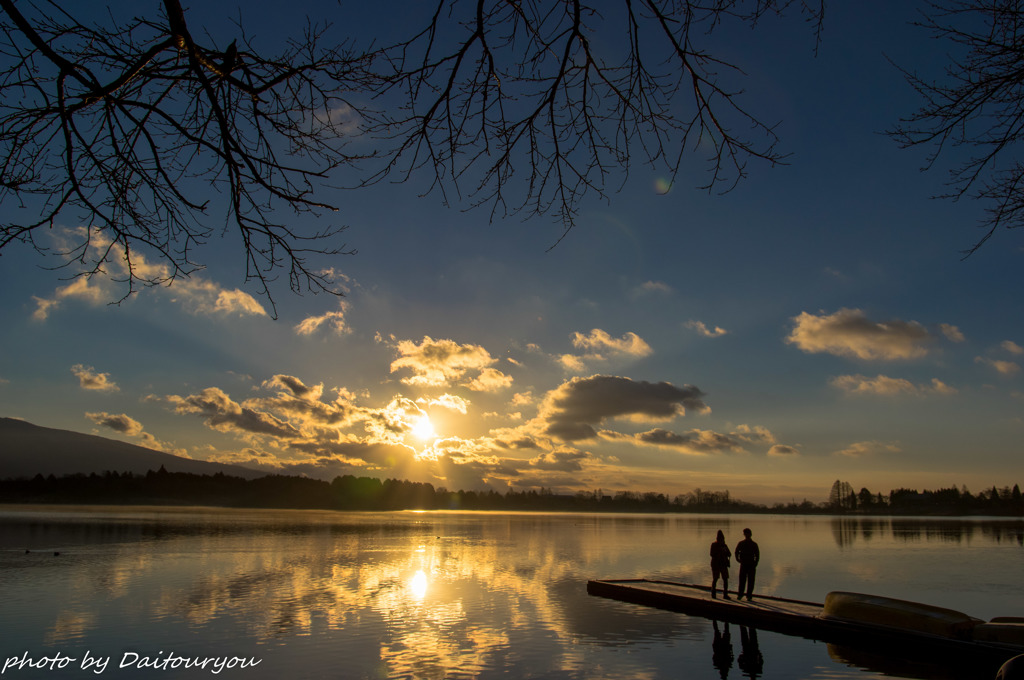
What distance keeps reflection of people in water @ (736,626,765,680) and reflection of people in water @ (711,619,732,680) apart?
0.93ft

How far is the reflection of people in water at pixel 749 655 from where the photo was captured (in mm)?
16200

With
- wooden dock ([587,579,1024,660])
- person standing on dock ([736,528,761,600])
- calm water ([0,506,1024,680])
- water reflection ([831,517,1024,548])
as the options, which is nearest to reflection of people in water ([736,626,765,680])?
calm water ([0,506,1024,680])

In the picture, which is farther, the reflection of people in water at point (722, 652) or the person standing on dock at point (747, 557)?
the person standing on dock at point (747, 557)

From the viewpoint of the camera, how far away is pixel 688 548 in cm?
5938

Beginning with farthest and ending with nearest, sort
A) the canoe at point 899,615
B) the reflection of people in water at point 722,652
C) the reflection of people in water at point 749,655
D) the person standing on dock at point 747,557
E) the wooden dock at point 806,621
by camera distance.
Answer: the person standing on dock at point 747,557 < the reflection of people in water at point 722,652 < the reflection of people in water at point 749,655 < the canoe at point 899,615 < the wooden dock at point 806,621

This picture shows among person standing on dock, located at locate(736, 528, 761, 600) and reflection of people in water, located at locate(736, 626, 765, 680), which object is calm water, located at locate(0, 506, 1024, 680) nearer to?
reflection of people in water, located at locate(736, 626, 765, 680)

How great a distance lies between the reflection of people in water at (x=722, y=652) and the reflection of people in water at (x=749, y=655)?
28 centimetres

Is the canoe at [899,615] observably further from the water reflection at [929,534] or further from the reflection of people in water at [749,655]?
the water reflection at [929,534]

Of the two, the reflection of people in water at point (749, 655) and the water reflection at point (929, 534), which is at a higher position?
the reflection of people in water at point (749, 655)

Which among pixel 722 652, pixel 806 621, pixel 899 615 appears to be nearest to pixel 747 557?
pixel 806 621

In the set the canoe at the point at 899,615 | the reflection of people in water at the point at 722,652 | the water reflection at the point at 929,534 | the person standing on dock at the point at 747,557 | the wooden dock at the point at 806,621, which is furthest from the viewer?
the water reflection at the point at 929,534

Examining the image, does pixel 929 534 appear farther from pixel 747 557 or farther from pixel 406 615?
pixel 406 615

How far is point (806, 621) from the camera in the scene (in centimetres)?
1822

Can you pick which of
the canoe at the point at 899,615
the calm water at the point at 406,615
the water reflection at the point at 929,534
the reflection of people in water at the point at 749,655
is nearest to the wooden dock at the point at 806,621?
the canoe at the point at 899,615
